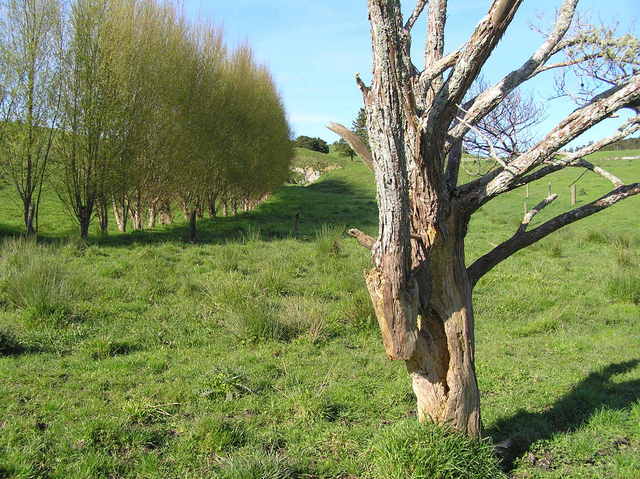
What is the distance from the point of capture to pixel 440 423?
4.00m

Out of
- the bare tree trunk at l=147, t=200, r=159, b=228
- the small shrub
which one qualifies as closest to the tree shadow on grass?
the small shrub

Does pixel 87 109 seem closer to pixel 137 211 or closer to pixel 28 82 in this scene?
pixel 28 82

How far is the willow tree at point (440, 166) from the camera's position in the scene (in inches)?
125

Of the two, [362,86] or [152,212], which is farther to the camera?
[152,212]

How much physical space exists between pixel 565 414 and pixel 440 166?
2936 millimetres

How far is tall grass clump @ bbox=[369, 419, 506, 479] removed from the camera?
3.69 m

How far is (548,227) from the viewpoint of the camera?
413cm

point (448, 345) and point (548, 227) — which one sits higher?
point (548, 227)

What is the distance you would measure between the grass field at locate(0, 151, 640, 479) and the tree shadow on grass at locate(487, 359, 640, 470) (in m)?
0.02

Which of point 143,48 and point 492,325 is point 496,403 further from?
point 143,48

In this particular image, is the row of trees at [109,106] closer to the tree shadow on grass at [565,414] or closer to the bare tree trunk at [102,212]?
the bare tree trunk at [102,212]

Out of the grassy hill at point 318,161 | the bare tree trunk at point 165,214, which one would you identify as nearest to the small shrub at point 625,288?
the bare tree trunk at point 165,214

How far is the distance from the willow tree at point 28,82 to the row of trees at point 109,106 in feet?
0.09

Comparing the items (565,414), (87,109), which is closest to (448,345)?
(565,414)
